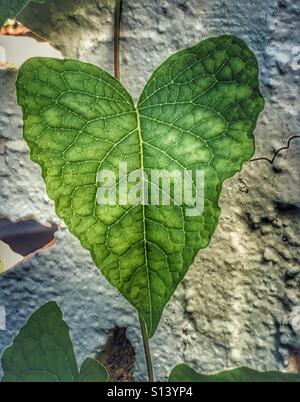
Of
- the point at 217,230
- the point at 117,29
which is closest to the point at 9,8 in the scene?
the point at 117,29

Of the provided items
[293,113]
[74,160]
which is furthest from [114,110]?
[293,113]

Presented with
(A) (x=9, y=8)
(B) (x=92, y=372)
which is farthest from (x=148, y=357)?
(A) (x=9, y=8)

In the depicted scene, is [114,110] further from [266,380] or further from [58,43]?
[266,380]

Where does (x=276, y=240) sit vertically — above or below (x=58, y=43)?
below

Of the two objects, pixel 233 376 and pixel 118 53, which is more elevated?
pixel 118 53

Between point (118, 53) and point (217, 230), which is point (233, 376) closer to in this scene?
point (217, 230)

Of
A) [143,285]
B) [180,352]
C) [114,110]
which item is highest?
[114,110]
